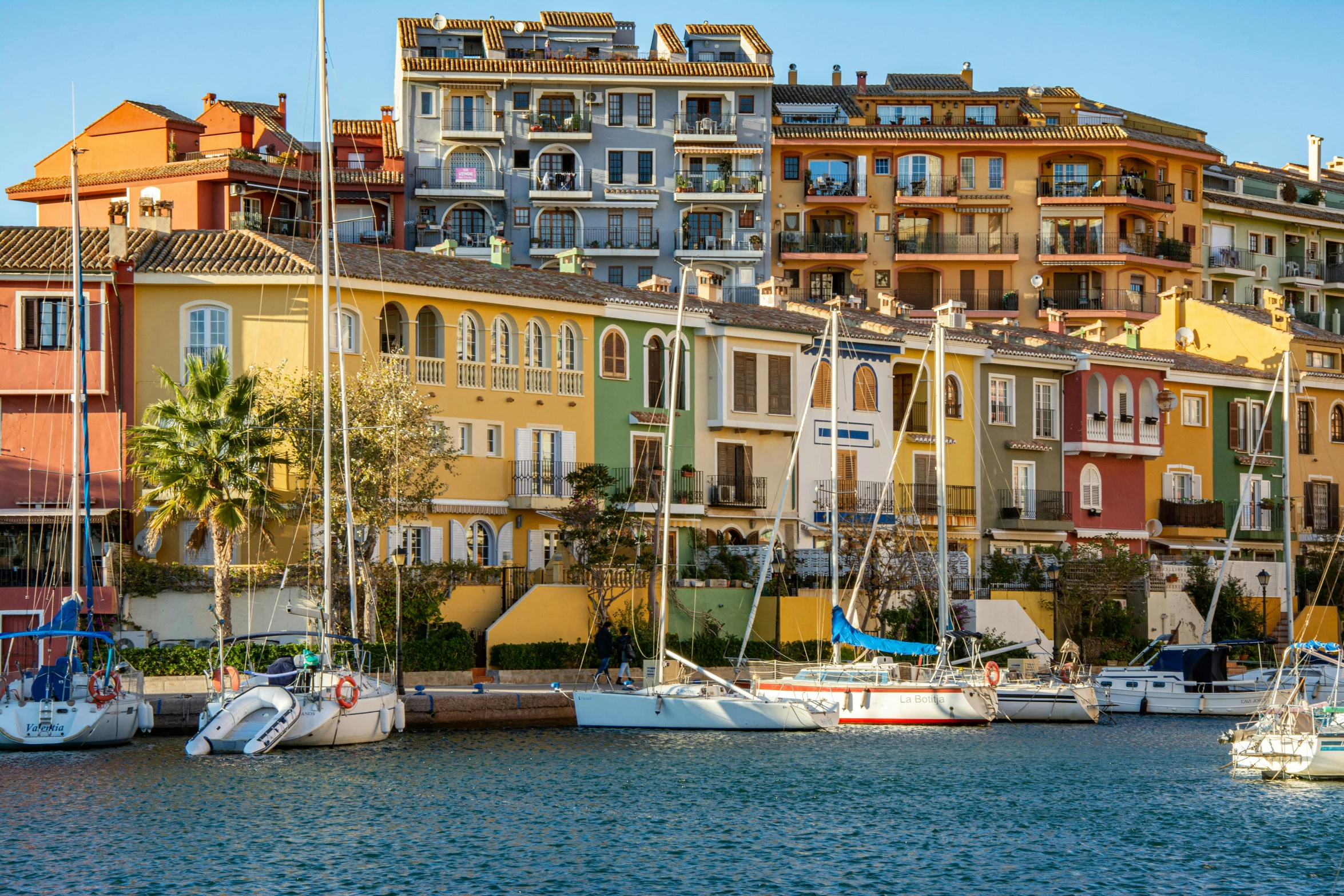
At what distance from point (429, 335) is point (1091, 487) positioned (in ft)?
91.8

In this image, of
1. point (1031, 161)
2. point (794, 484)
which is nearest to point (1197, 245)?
point (1031, 161)

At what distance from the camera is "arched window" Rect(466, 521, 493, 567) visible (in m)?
51.1

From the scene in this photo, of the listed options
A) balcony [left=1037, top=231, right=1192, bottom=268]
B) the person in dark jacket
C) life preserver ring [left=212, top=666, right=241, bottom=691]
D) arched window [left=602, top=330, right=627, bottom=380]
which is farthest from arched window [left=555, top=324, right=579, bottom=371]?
balcony [left=1037, top=231, right=1192, bottom=268]

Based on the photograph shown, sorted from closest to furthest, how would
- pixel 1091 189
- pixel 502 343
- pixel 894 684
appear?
pixel 894 684 < pixel 502 343 < pixel 1091 189

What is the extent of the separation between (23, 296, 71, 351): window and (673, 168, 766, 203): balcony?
4404cm

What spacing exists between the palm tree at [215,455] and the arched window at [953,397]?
27469mm

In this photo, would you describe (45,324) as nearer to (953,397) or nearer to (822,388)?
(822,388)

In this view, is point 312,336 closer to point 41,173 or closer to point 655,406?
point 655,406

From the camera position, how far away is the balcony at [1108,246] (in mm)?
91938

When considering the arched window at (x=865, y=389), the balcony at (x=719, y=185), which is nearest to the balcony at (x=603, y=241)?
the balcony at (x=719, y=185)

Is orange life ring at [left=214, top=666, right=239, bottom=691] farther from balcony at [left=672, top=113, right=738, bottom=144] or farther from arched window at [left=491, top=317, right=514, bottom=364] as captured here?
balcony at [left=672, top=113, right=738, bottom=144]

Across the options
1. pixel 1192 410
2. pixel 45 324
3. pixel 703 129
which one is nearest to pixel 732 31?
pixel 703 129

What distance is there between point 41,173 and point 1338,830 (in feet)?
225

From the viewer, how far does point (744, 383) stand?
2277 inches
